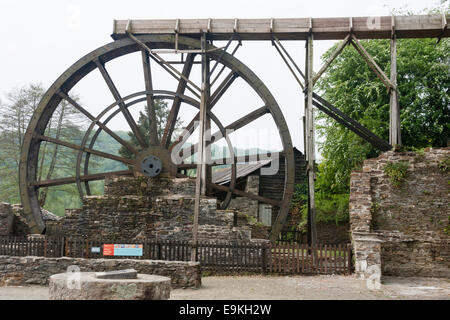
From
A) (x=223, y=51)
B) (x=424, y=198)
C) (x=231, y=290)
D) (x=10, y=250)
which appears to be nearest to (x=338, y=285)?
(x=231, y=290)

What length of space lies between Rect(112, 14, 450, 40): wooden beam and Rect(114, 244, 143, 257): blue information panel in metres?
5.79

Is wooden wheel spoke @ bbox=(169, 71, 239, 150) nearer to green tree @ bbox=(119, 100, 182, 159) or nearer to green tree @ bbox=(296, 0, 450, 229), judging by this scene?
green tree @ bbox=(296, 0, 450, 229)

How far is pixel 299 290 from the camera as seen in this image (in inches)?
326

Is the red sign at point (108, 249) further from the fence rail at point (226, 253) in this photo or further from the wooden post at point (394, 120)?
the wooden post at point (394, 120)

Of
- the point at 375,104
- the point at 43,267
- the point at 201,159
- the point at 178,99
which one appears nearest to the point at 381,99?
the point at 375,104

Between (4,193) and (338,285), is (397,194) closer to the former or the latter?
(338,285)

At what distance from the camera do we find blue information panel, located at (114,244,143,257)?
10.7m

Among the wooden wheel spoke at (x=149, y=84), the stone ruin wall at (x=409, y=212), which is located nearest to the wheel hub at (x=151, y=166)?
the wooden wheel spoke at (x=149, y=84)

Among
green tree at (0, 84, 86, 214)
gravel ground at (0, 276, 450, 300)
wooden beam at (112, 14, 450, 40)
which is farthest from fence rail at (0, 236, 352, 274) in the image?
green tree at (0, 84, 86, 214)

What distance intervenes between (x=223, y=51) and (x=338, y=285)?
6.90 meters

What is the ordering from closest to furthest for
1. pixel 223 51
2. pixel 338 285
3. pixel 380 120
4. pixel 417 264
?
pixel 338 285, pixel 417 264, pixel 223 51, pixel 380 120

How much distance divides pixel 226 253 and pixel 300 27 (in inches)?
240

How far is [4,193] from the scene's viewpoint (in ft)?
79.5

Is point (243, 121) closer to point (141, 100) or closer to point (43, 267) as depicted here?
point (141, 100)
